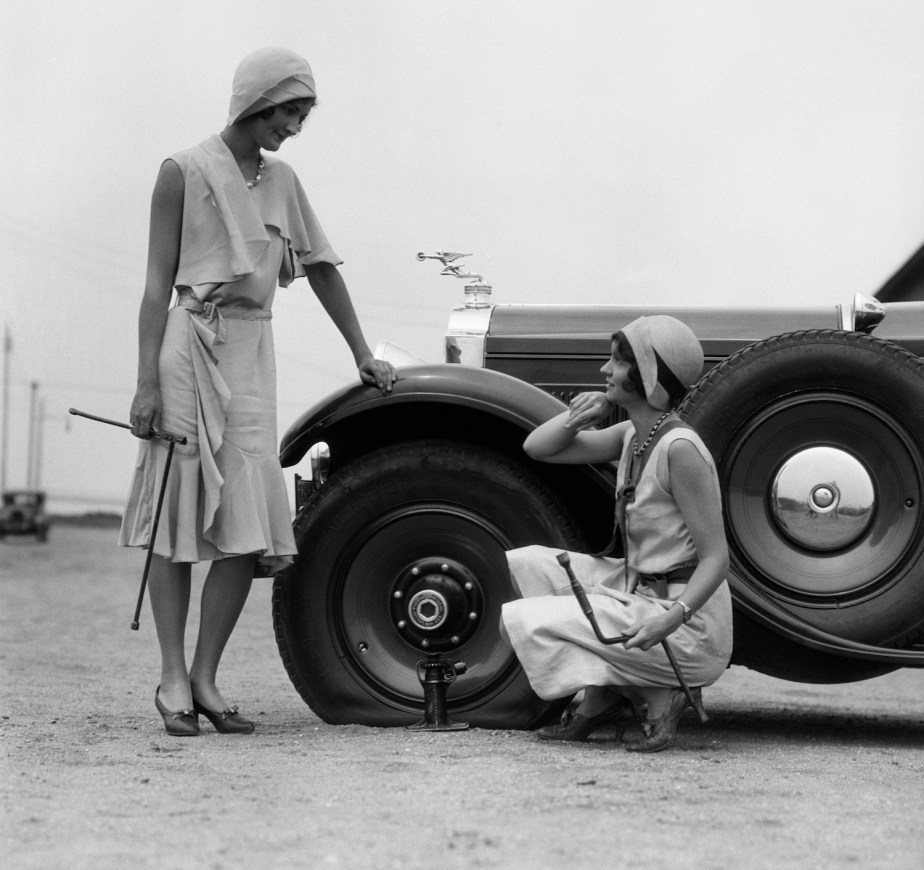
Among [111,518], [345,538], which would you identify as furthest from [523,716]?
[111,518]

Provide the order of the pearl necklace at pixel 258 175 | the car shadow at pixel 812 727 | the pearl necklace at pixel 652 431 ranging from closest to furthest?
the pearl necklace at pixel 652 431
the pearl necklace at pixel 258 175
the car shadow at pixel 812 727

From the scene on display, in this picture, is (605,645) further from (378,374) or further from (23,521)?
(23,521)

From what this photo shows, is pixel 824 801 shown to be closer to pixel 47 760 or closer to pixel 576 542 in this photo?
pixel 576 542

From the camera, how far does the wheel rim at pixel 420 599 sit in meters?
4.63

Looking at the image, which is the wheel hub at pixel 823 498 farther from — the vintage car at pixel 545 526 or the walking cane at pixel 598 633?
the walking cane at pixel 598 633

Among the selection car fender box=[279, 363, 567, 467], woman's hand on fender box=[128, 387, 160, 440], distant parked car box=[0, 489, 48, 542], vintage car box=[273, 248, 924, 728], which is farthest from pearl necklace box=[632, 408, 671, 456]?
distant parked car box=[0, 489, 48, 542]

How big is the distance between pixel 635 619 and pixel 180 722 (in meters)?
1.37

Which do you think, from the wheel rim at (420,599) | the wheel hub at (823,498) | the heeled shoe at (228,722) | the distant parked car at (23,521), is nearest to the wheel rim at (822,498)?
the wheel hub at (823,498)

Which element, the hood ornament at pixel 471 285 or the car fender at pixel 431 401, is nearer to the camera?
the car fender at pixel 431 401

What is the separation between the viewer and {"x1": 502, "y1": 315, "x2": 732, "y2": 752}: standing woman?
417 cm

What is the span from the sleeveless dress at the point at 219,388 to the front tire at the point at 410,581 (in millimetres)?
169

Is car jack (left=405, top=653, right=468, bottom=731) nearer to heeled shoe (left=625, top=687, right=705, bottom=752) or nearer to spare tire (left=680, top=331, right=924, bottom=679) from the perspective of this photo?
heeled shoe (left=625, top=687, right=705, bottom=752)

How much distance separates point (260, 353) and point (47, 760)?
1.40 m

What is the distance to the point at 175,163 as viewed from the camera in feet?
15.0
